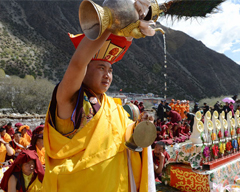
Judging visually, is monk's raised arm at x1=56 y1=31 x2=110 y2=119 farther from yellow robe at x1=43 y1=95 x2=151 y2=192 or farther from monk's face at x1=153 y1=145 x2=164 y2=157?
monk's face at x1=153 y1=145 x2=164 y2=157

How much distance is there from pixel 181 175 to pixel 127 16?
3479 millimetres

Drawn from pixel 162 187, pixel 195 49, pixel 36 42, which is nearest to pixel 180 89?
pixel 195 49

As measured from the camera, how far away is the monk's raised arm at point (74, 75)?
1.10 metres

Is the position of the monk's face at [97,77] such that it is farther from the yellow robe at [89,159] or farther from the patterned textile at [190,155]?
the patterned textile at [190,155]

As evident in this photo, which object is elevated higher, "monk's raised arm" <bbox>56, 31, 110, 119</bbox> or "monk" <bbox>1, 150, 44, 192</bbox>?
"monk's raised arm" <bbox>56, 31, 110, 119</bbox>

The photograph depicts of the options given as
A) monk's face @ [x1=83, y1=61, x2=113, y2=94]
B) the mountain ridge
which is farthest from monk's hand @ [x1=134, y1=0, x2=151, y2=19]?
the mountain ridge

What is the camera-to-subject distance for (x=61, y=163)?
1.29m

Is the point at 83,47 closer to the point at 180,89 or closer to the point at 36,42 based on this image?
the point at 36,42

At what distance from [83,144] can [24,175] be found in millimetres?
1699

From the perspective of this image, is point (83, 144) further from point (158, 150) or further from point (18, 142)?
point (18, 142)

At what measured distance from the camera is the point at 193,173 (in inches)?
140

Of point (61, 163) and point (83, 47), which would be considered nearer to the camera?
point (83, 47)

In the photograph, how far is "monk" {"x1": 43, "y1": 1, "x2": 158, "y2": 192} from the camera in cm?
124

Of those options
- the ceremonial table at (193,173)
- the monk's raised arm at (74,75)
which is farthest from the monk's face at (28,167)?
the ceremonial table at (193,173)
